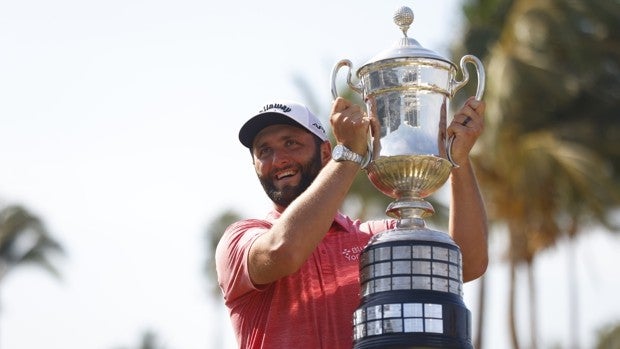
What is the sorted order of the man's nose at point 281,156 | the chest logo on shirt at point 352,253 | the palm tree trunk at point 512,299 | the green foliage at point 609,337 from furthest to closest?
the green foliage at point 609,337 → the palm tree trunk at point 512,299 → the man's nose at point 281,156 → the chest logo on shirt at point 352,253

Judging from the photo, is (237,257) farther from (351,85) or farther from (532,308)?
(532,308)

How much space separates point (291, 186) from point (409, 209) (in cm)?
76

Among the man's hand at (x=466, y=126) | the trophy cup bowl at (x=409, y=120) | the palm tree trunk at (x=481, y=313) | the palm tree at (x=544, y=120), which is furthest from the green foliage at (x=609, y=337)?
the trophy cup bowl at (x=409, y=120)

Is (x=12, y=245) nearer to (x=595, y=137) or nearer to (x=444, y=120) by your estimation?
(x=595, y=137)

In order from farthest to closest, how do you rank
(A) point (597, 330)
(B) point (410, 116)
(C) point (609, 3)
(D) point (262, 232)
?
(A) point (597, 330) → (C) point (609, 3) → (D) point (262, 232) → (B) point (410, 116)

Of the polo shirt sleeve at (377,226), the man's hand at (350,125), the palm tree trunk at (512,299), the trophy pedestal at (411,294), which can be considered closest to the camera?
the trophy pedestal at (411,294)

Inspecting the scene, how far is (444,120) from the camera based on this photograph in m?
5.71

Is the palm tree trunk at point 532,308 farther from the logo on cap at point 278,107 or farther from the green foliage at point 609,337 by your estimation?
the logo on cap at point 278,107

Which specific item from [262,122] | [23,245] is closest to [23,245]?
[23,245]

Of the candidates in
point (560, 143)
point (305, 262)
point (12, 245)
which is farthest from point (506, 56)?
point (305, 262)

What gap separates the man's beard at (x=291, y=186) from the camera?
6.20m

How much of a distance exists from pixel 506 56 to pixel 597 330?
11.5m

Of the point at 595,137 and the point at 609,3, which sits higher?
the point at 609,3

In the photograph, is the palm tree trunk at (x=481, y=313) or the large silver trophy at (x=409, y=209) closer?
the large silver trophy at (x=409, y=209)
